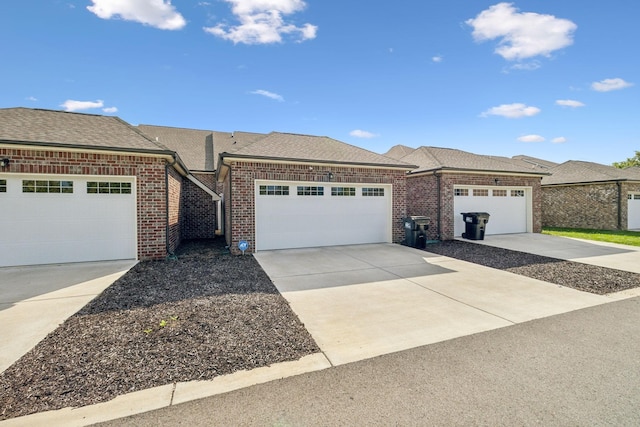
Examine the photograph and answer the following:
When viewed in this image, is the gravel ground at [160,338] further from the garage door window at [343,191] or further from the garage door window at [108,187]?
the garage door window at [343,191]

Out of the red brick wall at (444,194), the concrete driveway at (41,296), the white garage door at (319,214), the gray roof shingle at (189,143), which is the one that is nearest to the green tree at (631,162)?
the red brick wall at (444,194)

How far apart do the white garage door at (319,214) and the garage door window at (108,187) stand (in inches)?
144

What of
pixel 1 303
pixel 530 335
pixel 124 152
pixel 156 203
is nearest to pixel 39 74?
pixel 124 152

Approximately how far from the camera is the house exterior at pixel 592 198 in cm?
1554

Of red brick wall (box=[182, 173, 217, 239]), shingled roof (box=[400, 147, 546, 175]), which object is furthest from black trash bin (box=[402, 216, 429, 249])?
red brick wall (box=[182, 173, 217, 239])

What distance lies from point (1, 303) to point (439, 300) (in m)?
7.45

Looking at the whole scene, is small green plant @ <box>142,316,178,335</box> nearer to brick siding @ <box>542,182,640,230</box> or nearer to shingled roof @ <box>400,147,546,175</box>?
shingled roof @ <box>400,147,546,175</box>

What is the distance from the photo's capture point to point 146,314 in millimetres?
4344

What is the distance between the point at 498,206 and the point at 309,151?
9.54 m

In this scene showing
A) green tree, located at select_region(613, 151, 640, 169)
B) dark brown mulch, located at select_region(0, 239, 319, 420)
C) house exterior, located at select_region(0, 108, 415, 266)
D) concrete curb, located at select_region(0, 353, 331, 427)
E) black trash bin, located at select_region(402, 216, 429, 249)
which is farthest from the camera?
green tree, located at select_region(613, 151, 640, 169)

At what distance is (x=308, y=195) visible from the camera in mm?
10352

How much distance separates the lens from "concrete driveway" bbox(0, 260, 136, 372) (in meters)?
3.65

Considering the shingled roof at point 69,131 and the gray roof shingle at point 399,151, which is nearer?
the shingled roof at point 69,131

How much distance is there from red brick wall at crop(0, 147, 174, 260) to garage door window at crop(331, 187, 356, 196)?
218 inches
